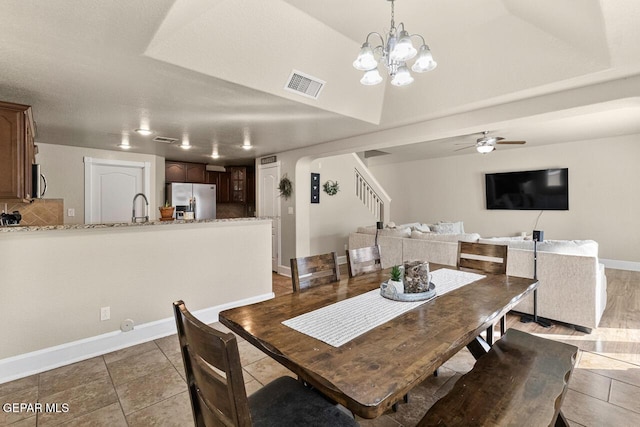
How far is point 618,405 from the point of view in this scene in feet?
6.53

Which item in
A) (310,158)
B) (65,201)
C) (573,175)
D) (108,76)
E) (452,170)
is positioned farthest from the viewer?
(452,170)

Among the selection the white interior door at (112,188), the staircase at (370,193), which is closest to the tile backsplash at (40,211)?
the white interior door at (112,188)

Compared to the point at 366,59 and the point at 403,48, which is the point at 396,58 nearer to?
the point at 403,48

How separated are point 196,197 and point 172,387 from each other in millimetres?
4689

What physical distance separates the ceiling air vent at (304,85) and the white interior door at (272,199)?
9.46 ft

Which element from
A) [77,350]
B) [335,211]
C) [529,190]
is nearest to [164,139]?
[77,350]

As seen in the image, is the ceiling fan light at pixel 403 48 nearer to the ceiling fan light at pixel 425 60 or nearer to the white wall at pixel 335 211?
the ceiling fan light at pixel 425 60

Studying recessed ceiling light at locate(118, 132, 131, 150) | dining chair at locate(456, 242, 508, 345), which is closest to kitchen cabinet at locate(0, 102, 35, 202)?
recessed ceiling light at locate(118, 132, 131, 150)

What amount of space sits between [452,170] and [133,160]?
703 centimetres

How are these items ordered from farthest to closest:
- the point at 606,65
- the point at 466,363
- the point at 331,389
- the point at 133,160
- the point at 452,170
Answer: the point at 452,170 < the point at 133,160 < the point at 466,363 < the point at 606,65 < the point at 331,389

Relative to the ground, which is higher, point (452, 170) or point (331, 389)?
point (452, 170)

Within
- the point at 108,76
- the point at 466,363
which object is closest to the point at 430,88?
the point at 466,363

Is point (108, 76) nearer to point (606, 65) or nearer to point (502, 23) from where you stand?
point (502, 23)

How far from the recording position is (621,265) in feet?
18.9
